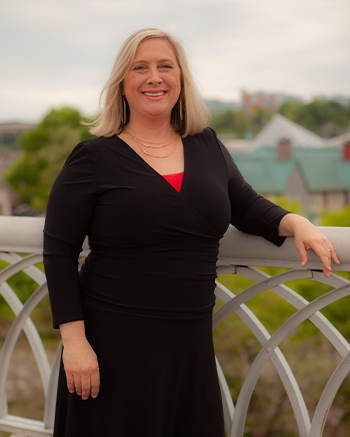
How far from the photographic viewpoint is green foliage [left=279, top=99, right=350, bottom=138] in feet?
273

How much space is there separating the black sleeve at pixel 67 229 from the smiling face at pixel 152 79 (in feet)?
0.94

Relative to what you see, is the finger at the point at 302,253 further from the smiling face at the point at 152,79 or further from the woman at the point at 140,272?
the smiling face at the point at 152,79

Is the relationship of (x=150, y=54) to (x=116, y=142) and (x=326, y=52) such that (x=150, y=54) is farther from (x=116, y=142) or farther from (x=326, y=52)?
(x=326, y=52)

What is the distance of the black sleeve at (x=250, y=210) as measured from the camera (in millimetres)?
1547

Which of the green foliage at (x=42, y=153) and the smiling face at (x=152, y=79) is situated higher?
the smiling face at (x=152, y=79)

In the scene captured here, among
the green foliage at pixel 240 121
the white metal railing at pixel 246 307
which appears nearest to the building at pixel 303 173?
the green foliage at pixel 240 121

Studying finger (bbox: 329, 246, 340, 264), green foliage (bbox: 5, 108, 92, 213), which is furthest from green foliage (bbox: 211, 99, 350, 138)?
finger (bbox: 329, 246, 340, 264)

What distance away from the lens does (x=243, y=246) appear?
61.3 inches

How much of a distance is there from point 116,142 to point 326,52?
301 ft

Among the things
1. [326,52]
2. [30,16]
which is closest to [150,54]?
[30,16]

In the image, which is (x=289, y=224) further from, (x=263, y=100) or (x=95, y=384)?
(x=263, y=100)

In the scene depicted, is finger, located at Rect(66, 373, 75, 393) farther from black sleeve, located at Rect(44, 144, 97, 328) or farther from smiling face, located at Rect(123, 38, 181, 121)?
smiling face, located at Rect(123, 38, 181, 121)

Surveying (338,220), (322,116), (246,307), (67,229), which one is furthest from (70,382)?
(322,116)

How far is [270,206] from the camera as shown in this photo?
1.62 m
